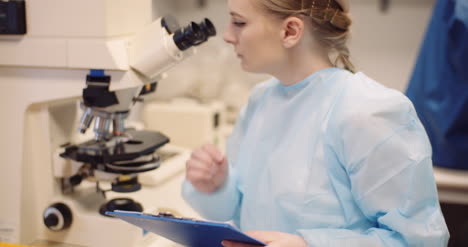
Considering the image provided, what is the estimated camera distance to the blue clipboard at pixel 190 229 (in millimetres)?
703

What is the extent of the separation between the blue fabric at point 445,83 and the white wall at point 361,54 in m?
0.49

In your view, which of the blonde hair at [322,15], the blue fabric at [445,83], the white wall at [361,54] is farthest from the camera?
the white wall at [361,54]

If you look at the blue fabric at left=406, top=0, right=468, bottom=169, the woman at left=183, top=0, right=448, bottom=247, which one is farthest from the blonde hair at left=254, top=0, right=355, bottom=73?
the blue fabric at left=406, top=0, right=468, bottom=169

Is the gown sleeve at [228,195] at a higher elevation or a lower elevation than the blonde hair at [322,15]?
lower

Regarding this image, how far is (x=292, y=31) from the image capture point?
3.00ft

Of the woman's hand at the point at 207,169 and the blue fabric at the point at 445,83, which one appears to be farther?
the blue fabric at the point at 445,83

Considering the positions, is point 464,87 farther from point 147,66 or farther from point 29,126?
point 29,126

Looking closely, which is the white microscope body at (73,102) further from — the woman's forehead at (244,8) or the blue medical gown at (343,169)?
the blue medical gown at (343,169)

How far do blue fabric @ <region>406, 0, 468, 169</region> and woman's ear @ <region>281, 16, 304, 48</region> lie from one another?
2.95ft

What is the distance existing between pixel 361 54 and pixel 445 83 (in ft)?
2.21

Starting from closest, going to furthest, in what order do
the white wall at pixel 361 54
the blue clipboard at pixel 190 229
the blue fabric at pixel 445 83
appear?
the blue clipboard at pixel 190 229 → the blue fabric at pixel 445 83 → the white wall at pixel 361 54

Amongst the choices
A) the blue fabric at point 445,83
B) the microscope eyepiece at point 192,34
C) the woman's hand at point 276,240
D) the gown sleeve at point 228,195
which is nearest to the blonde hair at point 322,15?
the microscope eyepiece at point 192,34

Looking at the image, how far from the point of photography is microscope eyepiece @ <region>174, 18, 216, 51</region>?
95 centimetres

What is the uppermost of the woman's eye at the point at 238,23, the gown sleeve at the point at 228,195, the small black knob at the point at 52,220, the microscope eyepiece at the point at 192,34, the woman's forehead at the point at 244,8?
the woman's forehead at the point at 244,8
